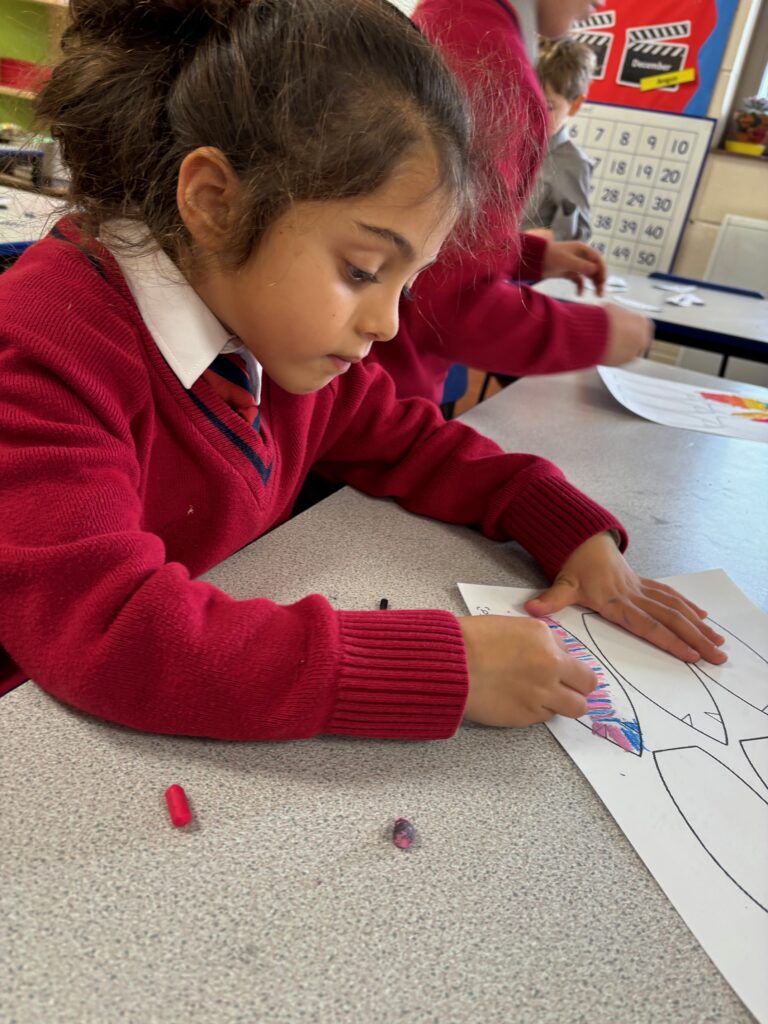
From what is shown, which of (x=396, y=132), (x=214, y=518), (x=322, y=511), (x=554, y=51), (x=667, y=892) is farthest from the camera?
(x=554, y=51)

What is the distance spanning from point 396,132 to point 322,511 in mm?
343

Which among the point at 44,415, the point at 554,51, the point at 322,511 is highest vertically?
the point at 554,51

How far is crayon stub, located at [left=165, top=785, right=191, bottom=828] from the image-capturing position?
1.34 feet

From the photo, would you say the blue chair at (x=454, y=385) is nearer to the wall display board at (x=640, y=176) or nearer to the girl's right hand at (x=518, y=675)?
the girl's right hand at (x=518, y=675)

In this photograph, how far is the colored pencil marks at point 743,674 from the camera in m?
0.60

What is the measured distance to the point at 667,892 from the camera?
0.42 m

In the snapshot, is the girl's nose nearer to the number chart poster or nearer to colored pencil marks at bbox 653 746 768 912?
colored pencil marks at bbox 653 746 768 912

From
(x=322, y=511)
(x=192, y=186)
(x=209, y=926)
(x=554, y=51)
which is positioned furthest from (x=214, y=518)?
(x=554, y=51)

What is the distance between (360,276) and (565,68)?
1820 mm

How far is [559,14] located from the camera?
117cm

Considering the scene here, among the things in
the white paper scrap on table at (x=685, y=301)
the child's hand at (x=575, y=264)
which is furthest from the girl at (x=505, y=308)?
the white paper scrap on table at (x=685, y=301)

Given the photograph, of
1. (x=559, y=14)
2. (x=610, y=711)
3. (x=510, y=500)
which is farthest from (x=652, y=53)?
(x=610, y=711)

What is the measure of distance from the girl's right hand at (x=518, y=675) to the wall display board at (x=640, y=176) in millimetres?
3160

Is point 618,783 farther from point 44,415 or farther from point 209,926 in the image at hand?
point 44,415
